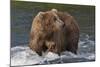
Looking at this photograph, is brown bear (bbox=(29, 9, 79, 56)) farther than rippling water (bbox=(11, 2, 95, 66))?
Yes

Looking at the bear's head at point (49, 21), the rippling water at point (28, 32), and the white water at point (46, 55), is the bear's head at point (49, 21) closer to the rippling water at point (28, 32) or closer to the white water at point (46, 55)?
the rippling water at point (28, 32)

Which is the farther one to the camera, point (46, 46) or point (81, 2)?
point (81, 2)

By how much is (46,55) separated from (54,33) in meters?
0.33

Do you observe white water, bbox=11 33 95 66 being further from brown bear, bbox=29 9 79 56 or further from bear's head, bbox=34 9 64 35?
bear's head, bbox=34 9 64 35

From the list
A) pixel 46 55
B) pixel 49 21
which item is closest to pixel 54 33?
pixel 49 21

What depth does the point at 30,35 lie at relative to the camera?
269cm

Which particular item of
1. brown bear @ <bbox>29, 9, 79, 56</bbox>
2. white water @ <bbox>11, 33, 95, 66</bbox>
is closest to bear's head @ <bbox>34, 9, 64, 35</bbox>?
brown bear @ <bbox>29, 9, 79, 56</bbox>

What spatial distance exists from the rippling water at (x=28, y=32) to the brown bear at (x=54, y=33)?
68mm

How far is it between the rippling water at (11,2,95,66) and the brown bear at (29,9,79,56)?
68 millimetres

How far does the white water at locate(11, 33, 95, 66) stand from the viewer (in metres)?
2.59

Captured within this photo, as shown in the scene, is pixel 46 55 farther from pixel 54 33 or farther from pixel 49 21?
pixel 49 21
